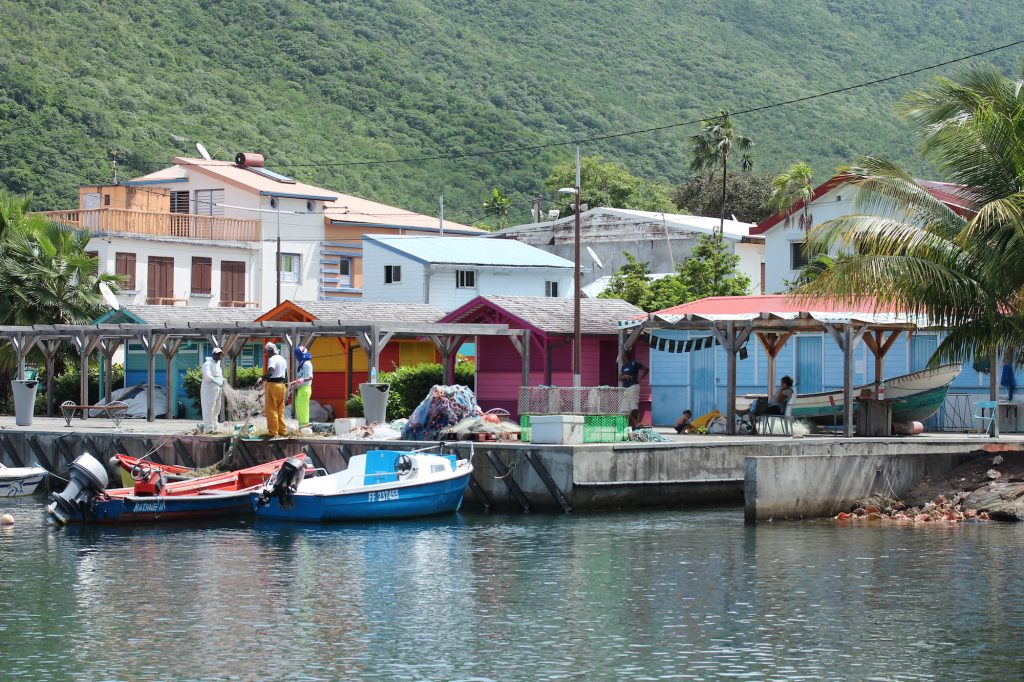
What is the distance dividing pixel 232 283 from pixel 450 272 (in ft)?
34.4

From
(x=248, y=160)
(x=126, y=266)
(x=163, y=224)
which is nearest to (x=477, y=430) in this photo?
(x=126, y=266)

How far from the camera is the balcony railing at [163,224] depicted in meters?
56.3

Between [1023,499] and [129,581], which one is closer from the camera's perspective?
[129,581]

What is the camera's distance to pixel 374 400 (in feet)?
109

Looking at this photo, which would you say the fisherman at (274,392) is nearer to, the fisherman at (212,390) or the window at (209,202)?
the fisherman at (212,390)

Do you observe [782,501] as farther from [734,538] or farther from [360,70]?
[360,70]

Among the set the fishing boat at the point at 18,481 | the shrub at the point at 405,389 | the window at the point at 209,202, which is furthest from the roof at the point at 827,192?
the window at the point at 209,202

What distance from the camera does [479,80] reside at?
424 ft

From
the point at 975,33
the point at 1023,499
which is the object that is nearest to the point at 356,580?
the point at 1023,499

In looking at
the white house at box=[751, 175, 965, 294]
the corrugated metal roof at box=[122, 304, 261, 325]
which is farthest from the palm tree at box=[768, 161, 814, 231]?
the corrugated metal roof at box=[122, 304, 261, 325]

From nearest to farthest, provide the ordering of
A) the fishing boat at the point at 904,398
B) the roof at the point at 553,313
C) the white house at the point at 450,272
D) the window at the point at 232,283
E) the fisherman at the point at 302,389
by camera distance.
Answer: the fisherman at the point at 302,389, the fishing boat at the point at 904,398, the roof at the point at 553,313, the white house at the point at 450,272, the window at the point at 232,283

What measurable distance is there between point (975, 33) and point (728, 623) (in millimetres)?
155111

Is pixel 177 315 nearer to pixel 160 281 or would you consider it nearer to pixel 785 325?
pixel 160 281

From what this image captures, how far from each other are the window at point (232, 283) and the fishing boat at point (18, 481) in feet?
88.1
